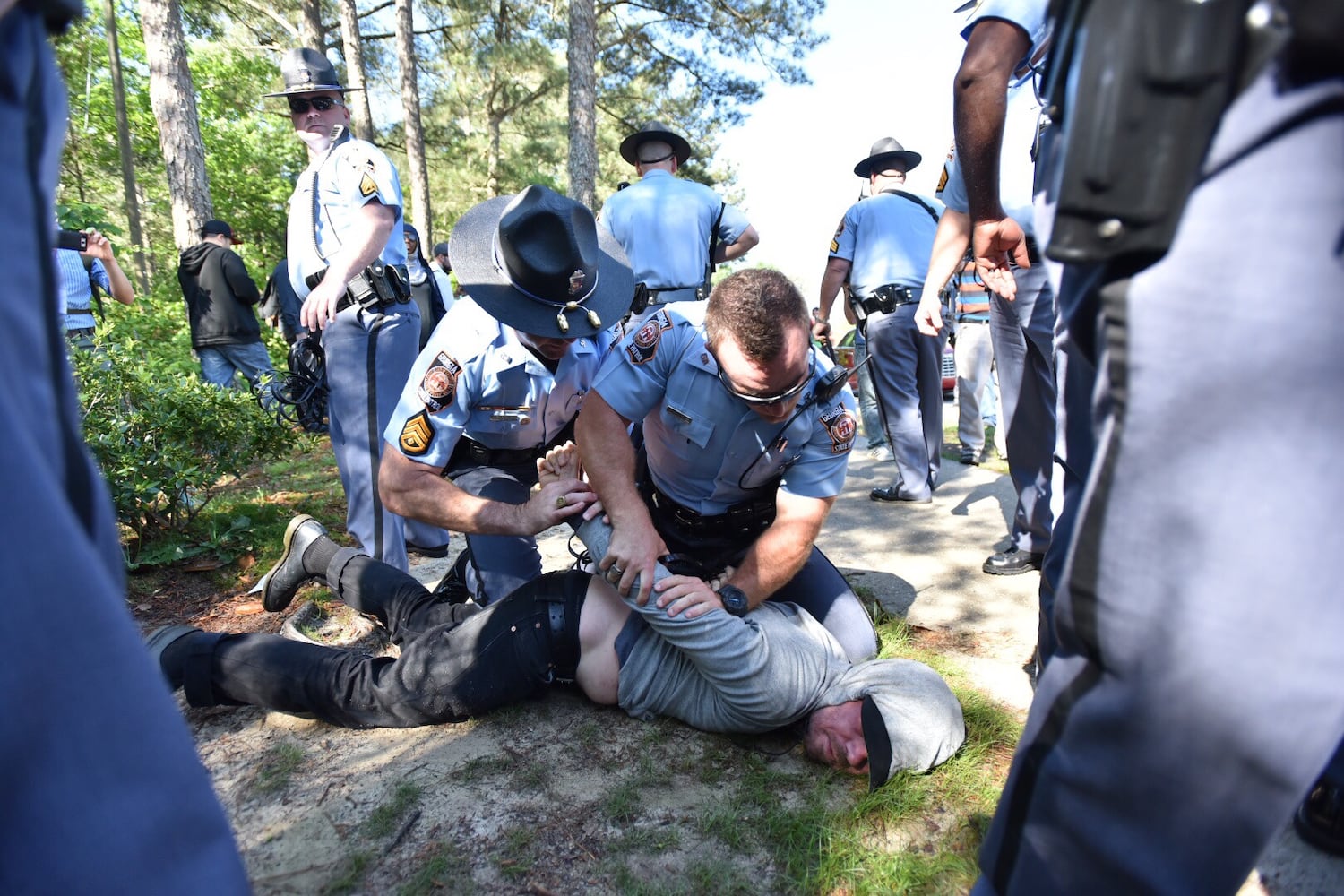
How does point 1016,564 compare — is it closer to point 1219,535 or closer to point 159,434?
point 1219,535

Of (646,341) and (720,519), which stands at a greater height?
(646,341)

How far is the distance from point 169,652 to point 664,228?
10.5 ft

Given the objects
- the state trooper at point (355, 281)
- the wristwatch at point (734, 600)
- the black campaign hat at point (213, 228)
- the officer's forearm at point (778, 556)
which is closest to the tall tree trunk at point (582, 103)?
the black campaign hat at point (213, 228)

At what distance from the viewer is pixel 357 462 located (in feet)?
9.98

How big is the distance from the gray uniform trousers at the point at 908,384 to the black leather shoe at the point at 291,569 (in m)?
2.94

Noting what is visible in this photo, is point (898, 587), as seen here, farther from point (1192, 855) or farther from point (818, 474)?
point (1192, 855)

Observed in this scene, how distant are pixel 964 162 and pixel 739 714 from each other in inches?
60.5

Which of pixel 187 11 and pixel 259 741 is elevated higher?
pixel 187 11

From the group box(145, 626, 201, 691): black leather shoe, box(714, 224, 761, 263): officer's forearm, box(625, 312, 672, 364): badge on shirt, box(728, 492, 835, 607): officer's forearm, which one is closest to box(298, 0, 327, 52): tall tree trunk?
box(714, 224, 761, 263): officer's forearm

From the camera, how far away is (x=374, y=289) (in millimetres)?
2932

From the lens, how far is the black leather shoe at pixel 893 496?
4.43m

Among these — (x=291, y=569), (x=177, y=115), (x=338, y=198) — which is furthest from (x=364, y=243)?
(x=177, y=115)

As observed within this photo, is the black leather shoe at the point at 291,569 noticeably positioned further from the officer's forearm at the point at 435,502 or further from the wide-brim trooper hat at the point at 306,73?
the wide-brim trooper hat at the point at 306,73

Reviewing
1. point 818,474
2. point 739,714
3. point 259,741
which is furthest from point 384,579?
point 818,474
